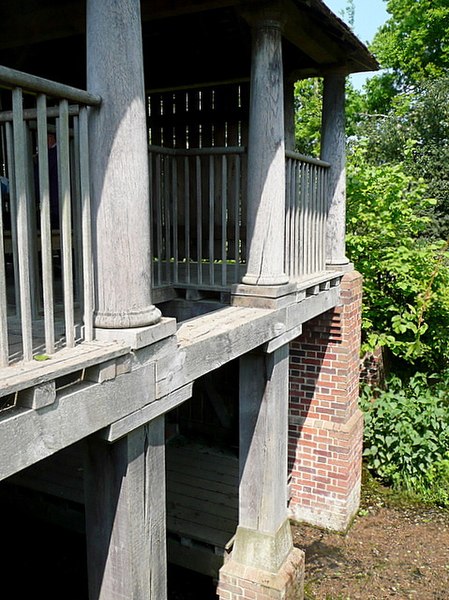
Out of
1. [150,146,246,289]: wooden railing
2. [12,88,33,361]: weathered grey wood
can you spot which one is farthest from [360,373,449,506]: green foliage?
[12,88,33,361]: weathered grey wood

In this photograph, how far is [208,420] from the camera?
7.22 meters

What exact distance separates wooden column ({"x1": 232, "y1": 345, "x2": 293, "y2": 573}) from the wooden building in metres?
0.02

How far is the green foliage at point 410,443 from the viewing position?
6.88 metres

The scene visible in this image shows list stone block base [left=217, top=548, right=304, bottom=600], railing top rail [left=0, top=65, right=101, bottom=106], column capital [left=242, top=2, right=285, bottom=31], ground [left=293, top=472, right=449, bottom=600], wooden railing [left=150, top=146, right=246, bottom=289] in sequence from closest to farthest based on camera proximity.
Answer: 1. railing top rail [left=0, top=65, right=101, bottom=106]
2. column capital [left=242, top=2, right=285, bottom=31]
3. wooden railing [left=150, top=146, right=246, bottom=289]
4. stone block base [left=217, top=548, right=304, bottom=600]
5. ground [left=293, top=472, right=449, bottom=600]

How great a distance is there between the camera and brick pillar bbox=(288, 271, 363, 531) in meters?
6.10

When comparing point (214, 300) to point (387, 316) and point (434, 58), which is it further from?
point (434, 58)

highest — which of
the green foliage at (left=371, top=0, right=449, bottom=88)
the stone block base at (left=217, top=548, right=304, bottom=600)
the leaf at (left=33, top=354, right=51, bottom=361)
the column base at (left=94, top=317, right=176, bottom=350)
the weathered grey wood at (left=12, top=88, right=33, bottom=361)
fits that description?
the green foliage at (left=371, top=0, right=449, bottom=88)

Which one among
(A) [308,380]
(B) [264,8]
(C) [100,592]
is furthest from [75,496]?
(B) [264,8]

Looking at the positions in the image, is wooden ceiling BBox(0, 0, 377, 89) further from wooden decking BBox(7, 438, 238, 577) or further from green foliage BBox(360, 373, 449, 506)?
green foliage BBox(360, 373, 449, 506)

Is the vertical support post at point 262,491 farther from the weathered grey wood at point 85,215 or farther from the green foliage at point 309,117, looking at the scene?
the green foliage at point 309,117

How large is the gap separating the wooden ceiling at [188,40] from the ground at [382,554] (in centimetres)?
497

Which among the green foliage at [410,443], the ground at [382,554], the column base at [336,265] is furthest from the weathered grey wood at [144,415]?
the green foliage at [410,443]

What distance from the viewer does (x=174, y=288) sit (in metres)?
4.46

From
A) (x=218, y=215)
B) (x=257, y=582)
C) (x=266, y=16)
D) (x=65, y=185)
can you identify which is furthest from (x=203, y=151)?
(x=257, y=582)
